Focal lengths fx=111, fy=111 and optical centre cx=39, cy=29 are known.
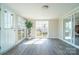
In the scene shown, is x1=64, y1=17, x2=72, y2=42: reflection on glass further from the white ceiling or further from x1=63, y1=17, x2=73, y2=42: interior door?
the white ceiling

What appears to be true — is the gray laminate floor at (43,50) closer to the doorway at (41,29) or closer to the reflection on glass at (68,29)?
the doorway at (41,29)

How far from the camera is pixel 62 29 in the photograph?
21.9 feet

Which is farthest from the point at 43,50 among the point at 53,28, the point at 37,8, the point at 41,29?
the point at 53,28

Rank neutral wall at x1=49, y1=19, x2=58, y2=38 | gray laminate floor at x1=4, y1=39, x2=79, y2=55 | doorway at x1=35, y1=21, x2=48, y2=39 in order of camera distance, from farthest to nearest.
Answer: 1. neutral wall at x1=49, y1=19, x2=58, y2=38
2. doorway at x1=35, y1=21, x2=48, y2=39
3. gray laminate floor at x1=4, y1=39, x2=79, y2=55

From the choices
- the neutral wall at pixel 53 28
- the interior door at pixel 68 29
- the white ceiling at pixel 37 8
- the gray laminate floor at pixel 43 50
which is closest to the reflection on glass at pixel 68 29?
the interior door at pixel 68 29

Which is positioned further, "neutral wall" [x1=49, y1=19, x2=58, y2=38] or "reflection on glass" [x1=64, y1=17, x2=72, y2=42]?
"neutral wall" [x1=49, y1=19, x2=58, y2=38]

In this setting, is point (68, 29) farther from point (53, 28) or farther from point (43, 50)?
point (43, 50)

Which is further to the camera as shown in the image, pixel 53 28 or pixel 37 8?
pixel 53 28

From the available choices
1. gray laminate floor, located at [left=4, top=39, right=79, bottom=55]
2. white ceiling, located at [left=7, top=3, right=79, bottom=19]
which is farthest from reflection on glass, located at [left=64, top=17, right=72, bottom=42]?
gray laminate floor, located at [left=4, top=39, right=79, bottom=55]

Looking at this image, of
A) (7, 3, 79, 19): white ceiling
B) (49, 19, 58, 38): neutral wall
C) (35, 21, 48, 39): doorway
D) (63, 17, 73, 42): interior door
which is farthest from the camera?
(49, 19, 58, 38): neutral wall

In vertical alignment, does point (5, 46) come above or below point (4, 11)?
below
